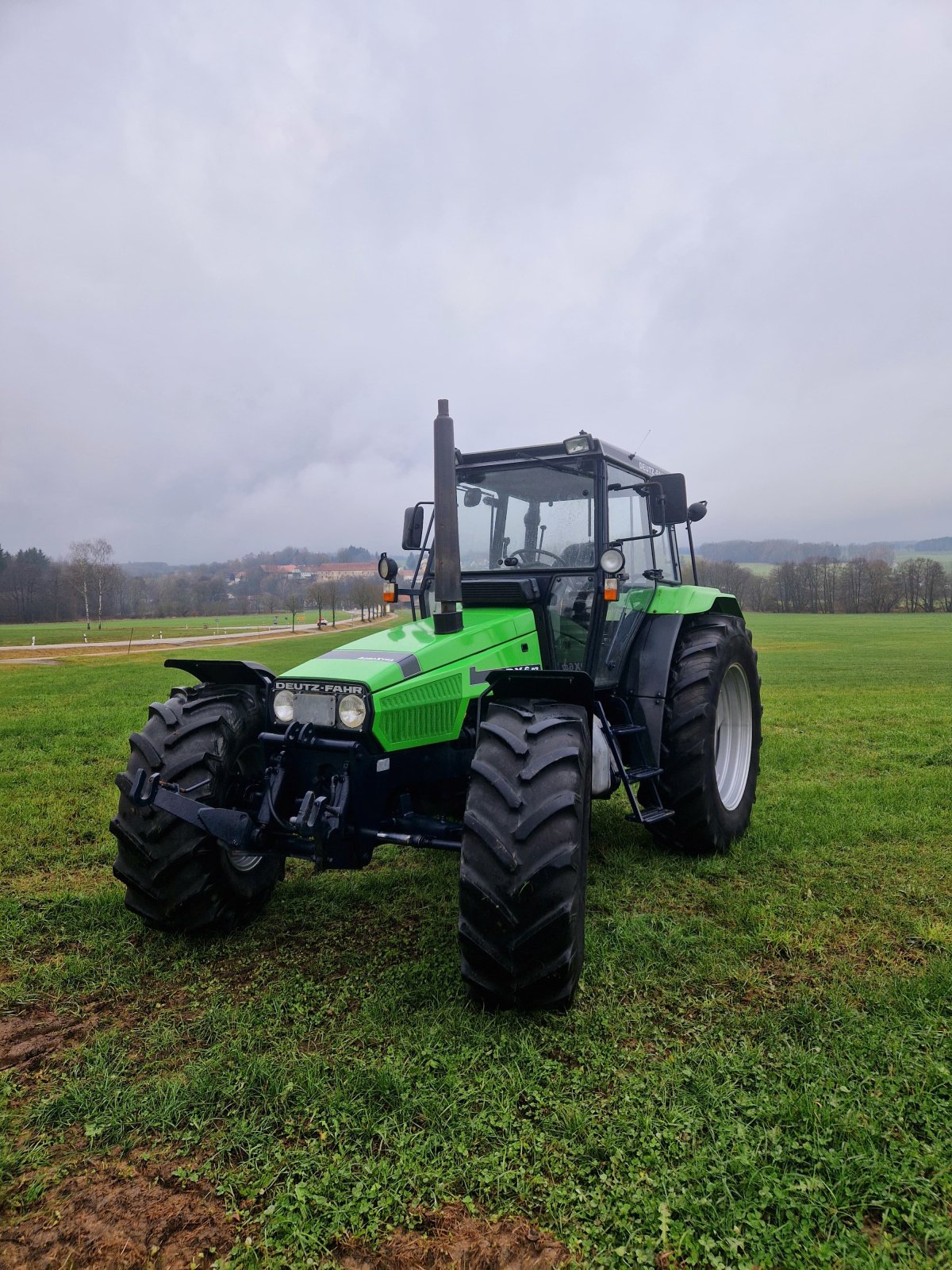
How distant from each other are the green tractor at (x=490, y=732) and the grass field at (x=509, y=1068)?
0.37 meters

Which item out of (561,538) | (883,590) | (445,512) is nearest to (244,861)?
(445,512)

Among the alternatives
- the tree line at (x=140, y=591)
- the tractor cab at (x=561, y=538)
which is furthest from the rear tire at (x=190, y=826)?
the tree line at (x=140, y=591)

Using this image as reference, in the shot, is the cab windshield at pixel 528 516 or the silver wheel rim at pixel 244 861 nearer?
the silver wheel rim at pixel 244 861

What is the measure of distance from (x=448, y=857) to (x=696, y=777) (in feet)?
5.74

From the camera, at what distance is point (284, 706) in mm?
3670

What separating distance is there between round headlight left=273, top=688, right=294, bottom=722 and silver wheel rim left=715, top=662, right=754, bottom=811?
333cm

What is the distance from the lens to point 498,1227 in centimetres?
211

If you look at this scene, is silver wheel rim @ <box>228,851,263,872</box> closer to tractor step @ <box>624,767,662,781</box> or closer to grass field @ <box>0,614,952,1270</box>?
grass field @ <box>0,614,952,1270</box>

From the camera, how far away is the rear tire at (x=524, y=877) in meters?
2.92

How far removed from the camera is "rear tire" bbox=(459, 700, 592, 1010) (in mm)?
2920

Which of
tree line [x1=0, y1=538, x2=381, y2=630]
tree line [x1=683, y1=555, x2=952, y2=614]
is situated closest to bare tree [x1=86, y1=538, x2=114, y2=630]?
tree line [x1=0, y1=538, x2=381, y2=630]

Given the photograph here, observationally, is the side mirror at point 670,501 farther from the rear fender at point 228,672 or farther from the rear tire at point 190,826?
the rear tire at point 190,826

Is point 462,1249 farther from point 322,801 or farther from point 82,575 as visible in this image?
point 82,575

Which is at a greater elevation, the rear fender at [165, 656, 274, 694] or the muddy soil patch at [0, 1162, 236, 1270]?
the rear fender at [165, 656, 274, 694]
